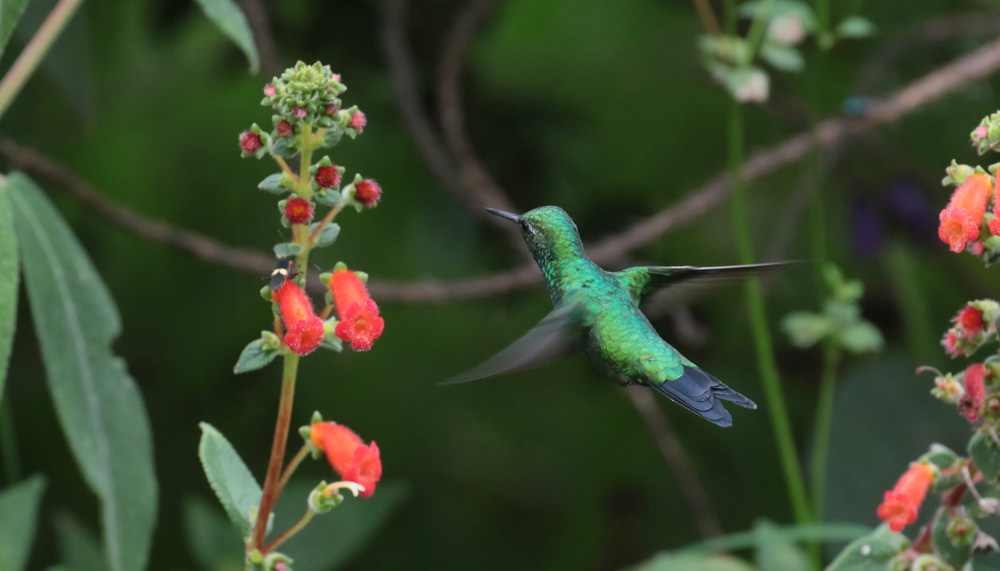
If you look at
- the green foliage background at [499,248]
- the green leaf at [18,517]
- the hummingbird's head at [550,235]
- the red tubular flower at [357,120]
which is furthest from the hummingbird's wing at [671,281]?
the green foliage background at [499,248]

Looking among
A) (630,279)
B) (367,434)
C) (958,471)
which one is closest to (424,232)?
(367,434)

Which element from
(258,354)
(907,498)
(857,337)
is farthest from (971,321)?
(857,337)

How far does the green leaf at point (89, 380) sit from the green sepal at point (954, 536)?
118 cm

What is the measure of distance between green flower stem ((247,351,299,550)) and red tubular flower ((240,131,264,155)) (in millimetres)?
228

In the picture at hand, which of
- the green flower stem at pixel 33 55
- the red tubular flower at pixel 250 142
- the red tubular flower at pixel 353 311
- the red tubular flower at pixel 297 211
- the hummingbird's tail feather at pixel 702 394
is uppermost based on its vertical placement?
the green flower stem at pixel 33 55

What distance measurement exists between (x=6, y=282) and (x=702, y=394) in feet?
3.26

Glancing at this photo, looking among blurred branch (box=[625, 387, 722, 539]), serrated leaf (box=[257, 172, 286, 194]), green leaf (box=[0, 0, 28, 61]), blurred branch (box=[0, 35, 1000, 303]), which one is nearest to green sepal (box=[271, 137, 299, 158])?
serrated leaf (box=[257, 172, 286, 194])

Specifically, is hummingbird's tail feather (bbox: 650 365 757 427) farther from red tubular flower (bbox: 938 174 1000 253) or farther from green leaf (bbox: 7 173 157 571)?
green leaf (bbox: 7 173 157 571)

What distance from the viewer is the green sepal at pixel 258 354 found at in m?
1.08

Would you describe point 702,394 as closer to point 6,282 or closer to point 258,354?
point 258,354

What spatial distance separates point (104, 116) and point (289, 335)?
3.20 meters

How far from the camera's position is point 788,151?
2648 mm

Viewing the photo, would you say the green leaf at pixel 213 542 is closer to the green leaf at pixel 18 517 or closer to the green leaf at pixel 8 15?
the green leaf at pixel 18 517

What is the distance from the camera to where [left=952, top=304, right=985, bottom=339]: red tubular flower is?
1.21m
